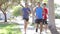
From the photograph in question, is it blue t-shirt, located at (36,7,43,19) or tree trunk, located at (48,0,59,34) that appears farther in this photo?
tree trunk, located at (48,0,59,34)

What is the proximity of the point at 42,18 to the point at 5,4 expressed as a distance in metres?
21.9

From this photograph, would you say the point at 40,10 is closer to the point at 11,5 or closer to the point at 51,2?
the point at 51,2

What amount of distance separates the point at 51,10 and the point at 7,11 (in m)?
21.0

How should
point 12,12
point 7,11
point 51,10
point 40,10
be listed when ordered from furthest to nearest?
point 12,12
point 7,11
point 51,10
point 40,10

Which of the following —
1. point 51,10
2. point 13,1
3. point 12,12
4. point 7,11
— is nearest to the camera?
point 51,10

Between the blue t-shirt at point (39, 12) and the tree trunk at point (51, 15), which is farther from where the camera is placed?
the tree trunk at point (51, 15)

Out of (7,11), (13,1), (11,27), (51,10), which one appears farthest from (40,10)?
(7,11)

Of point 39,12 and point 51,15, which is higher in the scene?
point 39,12

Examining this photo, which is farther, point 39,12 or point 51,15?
point 51,15

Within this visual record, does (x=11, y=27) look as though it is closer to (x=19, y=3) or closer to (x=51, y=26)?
(x=51, y=26)

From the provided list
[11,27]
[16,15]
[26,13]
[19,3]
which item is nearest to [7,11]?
[16,15]

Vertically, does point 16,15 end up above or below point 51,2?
below

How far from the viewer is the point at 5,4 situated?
34.4 meters

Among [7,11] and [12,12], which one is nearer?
[7,11]
